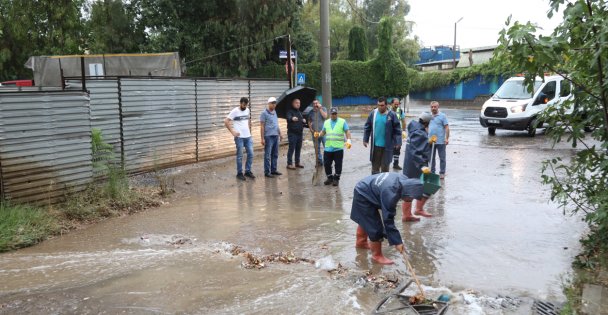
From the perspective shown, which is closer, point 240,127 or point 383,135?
point 383,135

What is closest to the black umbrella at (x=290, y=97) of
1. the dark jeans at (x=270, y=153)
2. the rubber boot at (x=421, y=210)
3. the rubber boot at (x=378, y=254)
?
the dark jeans at (x=270, y=153)

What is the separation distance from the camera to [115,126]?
10.3m

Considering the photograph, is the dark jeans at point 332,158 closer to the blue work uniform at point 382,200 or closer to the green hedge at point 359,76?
the blue work uniform at point 382,200

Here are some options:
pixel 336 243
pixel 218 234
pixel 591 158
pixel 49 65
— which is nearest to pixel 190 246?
pixel 218 234

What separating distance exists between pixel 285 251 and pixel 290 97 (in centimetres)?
634

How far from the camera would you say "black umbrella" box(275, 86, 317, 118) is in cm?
1217

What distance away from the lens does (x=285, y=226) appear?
7594mm

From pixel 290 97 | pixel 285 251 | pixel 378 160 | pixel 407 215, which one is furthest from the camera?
pixel 290 97

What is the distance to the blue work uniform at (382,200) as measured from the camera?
544 centimetres

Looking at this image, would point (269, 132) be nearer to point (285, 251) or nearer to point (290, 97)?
point (290, 97)

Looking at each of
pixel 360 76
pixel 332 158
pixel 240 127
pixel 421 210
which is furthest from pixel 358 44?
pixel 421 210

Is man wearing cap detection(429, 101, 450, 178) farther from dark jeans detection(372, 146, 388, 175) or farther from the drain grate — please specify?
the drain grate

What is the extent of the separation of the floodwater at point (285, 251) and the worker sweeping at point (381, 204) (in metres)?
0.35

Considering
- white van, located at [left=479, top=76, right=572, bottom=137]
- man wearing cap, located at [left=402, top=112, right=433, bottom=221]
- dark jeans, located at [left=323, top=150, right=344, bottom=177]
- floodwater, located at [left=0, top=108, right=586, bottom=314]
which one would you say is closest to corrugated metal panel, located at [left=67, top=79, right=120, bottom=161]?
floodwater, located at [left=0, top=108, right=586, bottom=314]
